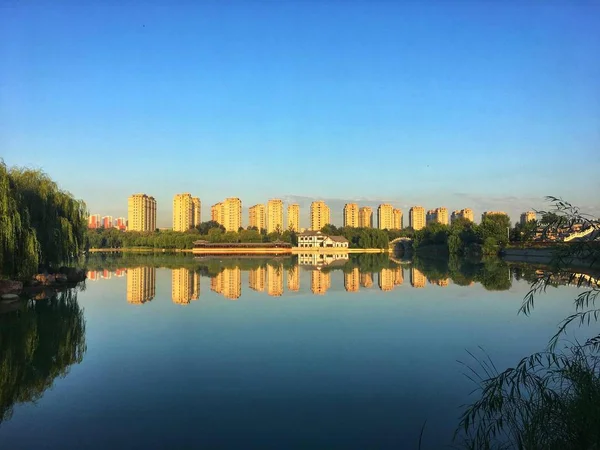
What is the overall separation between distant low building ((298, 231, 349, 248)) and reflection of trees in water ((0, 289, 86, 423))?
183ft

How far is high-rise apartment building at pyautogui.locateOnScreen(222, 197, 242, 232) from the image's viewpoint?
3408 inches

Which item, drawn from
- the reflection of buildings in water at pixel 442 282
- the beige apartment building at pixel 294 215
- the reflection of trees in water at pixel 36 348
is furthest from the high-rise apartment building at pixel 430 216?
the reflection of trees in water at pixel 36 348

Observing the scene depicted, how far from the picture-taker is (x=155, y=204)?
8775cm

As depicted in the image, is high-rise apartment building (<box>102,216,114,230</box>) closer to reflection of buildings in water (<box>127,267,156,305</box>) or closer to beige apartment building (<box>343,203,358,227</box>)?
beige apartment building (<box>343,203,358,227</box>)

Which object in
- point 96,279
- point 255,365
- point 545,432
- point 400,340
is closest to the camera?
point 545,432

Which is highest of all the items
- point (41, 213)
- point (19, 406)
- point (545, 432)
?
point (41, 213)

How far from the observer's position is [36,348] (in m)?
7.96

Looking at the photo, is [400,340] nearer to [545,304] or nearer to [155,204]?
[545,304]

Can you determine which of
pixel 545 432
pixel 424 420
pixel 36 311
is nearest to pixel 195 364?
pixel 424 420

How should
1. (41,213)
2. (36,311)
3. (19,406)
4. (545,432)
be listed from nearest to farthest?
(545,432) < (19,406) < (36,311) < (41,213)

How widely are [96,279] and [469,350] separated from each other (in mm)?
17234

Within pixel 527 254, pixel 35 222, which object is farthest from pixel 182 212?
pixel 35 222

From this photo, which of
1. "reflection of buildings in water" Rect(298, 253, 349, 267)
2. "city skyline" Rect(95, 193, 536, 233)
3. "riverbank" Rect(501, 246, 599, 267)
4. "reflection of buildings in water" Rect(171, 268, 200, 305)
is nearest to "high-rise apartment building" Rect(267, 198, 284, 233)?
"city skyline" Rect(95, 193, 536, 233)

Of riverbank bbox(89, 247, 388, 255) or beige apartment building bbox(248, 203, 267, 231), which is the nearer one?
riverbank bbox(89, 247, 388, 255)
